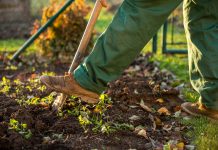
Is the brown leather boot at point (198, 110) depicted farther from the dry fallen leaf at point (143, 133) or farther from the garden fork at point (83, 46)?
the garden fork at point (83, 46)

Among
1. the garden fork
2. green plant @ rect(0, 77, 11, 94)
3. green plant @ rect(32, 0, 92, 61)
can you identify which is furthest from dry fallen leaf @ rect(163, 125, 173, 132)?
green plant @ rect(32, 0, 92, 61)

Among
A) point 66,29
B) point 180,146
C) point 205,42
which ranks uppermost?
point 66,29

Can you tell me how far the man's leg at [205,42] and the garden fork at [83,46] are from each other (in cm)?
75

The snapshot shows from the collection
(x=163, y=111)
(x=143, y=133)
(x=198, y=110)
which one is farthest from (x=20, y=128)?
(x=198, y=110)

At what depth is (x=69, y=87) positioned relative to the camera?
3.84m

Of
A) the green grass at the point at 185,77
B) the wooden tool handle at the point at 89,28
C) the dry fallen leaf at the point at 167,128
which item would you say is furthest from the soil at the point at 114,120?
the wooden tool handle at the point at 89,28

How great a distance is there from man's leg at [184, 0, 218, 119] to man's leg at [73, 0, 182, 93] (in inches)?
18.3

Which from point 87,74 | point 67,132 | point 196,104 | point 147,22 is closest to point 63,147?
point 67,132

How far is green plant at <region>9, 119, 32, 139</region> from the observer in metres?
3.59

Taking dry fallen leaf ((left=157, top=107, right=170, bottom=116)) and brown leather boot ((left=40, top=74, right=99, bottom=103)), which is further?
dry fallen leaf ((left=157, top=107, right=170, bottom=116))

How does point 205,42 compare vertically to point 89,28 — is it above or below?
below

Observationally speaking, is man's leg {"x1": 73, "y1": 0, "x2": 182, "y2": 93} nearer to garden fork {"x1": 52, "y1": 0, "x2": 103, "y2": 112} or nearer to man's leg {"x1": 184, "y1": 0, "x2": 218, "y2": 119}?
garden fork {"x1": 52, "y1": 0, "x2": 103, "y2": 112}

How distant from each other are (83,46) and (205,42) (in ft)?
3.01

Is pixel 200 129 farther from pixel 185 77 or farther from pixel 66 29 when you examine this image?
pixel 66 29
